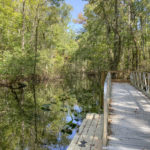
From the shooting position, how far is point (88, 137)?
4605 millimetres

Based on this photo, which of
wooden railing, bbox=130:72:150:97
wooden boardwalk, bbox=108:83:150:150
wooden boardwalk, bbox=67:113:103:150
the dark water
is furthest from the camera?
wooden railing, bbox=130:72:150:97

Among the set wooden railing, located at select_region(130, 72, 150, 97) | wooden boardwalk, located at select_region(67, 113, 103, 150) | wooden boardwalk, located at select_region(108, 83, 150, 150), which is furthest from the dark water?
wooden railing, located at select_region(130, 72, 150, 97)

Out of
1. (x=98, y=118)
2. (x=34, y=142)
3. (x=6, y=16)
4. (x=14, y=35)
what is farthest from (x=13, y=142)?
(x=6, y=16)

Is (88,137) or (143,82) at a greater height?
(143,82)

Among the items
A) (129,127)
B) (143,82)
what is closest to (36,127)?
(129,127)

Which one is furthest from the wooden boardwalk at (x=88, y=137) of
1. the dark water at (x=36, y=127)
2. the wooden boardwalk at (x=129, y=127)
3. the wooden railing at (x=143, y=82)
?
the wooden railing at (x=143, y=82)

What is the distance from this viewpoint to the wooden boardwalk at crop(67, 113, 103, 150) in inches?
158

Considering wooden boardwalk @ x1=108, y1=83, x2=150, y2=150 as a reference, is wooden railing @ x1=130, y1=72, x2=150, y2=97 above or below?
above

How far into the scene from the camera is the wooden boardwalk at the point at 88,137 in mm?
4015

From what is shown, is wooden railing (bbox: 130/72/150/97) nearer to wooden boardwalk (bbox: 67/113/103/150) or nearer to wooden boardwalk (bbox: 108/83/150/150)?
wooden boardwalk (bbox: 108/83/150/150)

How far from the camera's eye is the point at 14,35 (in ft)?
A: 69.7

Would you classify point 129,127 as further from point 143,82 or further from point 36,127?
point 143,82

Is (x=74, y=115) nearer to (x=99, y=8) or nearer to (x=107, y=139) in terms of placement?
(x=107, y=139)

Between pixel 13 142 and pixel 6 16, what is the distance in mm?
20452
